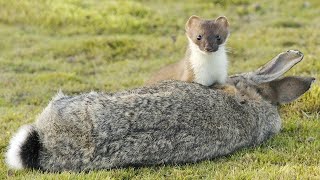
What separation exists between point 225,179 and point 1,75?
8.13 metres

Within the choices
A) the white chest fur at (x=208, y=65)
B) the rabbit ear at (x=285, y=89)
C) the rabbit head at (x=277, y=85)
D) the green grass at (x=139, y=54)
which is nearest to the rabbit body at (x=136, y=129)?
the green grass at (x=139, y=54)

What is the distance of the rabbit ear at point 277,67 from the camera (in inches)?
309

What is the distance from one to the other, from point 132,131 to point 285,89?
2673 mm

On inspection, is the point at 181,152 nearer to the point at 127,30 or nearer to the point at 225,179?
the point at 225,179

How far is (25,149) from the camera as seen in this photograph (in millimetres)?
6137

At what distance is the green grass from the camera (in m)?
6.45

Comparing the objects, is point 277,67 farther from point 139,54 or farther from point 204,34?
point 139,54

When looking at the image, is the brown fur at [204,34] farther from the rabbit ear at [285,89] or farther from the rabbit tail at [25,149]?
the rabbit tail at [25,149]

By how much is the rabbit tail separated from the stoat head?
340cm

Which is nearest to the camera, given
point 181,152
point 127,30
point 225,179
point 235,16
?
point 225,179

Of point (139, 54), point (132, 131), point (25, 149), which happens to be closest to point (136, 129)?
point (132, 131)

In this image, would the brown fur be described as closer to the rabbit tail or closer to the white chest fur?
the white chest fur

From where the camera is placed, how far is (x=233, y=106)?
6.95 meters

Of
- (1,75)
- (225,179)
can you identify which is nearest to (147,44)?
(1,75)
